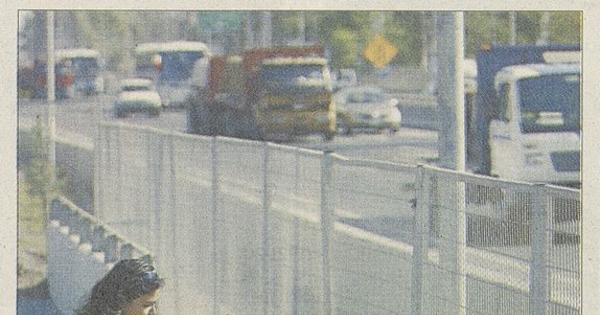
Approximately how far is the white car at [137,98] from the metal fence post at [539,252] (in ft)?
4.57

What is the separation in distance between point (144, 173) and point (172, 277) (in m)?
0.49

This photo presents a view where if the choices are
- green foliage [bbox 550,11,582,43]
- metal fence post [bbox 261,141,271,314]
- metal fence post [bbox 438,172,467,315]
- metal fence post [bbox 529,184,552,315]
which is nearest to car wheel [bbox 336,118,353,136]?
metal fence post [bbox 261,141,271,314]

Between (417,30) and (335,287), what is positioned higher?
(417,30)

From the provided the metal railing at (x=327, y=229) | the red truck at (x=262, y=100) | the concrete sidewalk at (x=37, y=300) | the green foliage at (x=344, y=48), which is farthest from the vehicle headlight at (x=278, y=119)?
the concrete sidewalk at (x=37, y=300)

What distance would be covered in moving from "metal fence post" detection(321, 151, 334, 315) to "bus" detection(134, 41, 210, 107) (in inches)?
19.3

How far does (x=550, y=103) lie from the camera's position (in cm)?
589

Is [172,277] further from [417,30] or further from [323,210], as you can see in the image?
[417,30]

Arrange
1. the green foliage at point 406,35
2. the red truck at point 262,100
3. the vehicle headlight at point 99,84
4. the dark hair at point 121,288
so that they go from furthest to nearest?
the red truck at point 262,100 → the vehicle headlight at point 99,84 → the green foliage at point 406,35 → the dark hair at point 121,288

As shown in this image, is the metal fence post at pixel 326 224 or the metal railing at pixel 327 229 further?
the metal fence post at pixel 326 224

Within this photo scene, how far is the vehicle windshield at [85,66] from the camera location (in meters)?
4.36

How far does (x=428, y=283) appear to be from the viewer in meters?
3.93

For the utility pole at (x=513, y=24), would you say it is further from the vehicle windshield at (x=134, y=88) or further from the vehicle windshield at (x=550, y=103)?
the vehicle windshield at (x=134, y=88)
